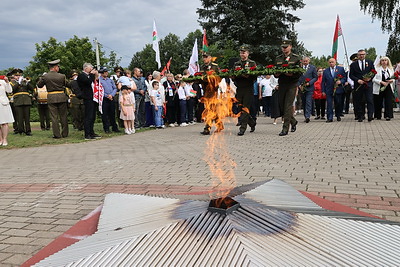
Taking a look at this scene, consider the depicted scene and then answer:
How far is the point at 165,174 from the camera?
587 cm

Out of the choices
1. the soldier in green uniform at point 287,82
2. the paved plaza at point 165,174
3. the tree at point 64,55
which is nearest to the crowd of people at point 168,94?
the soldier in green uniform at point 287,82

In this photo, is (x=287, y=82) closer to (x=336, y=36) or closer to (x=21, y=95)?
(x=21, y=95)

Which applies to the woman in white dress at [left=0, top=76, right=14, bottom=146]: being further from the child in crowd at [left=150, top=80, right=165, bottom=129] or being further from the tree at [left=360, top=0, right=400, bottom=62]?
the tree at [left=360, top=0, right=400, bottom=62]

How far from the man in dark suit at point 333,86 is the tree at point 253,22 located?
2342cm

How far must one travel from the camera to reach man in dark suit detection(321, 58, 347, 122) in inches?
568

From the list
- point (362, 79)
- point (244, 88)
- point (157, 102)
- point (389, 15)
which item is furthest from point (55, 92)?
point (389, 15)

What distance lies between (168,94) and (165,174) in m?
10.3

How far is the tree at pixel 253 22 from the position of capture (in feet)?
127

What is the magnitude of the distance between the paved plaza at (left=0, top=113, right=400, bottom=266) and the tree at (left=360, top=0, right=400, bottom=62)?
951 inches

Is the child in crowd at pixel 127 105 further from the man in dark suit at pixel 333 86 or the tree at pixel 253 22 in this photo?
the tree at pixel 253 22

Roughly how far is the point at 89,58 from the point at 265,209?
51102 mm

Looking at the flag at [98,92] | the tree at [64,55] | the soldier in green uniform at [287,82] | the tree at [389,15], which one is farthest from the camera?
the tree at [64,55]

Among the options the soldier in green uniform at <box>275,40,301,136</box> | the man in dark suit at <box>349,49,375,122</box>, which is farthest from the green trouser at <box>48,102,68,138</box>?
the man in dark suit at <box>349,49,375,122</box>

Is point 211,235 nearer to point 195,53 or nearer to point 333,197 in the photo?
point 333,197
